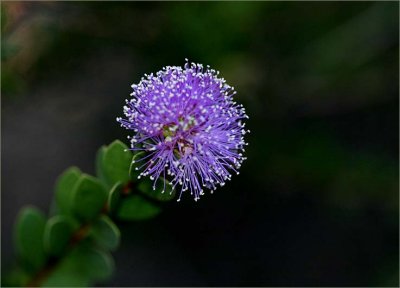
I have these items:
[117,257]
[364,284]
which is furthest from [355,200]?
[117,257]

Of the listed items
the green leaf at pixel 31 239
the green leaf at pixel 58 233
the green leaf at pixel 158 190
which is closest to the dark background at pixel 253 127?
the green leaf at pixel 31 239

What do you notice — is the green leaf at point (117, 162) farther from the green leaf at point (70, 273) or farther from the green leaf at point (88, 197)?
the green leaf at point (70, 273)

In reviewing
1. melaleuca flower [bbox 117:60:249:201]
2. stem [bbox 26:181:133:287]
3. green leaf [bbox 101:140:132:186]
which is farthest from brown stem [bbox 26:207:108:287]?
melaleuca flower [bbox 117:60:249:201]

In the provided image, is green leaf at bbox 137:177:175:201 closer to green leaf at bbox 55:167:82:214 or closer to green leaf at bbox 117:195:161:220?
green leaf at bbox 117:195:161:220

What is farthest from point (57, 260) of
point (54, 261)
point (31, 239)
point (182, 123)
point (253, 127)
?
point (253, 127)

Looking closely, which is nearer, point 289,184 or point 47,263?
point 47,263

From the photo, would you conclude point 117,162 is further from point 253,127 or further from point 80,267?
point 253,127

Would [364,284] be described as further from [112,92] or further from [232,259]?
[112,92]
